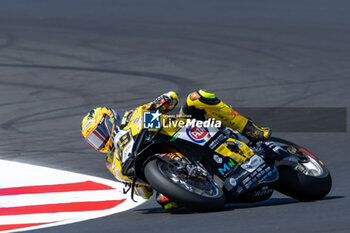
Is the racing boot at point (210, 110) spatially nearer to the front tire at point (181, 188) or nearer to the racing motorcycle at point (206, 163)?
the racing motorcycle at point (206, 163)

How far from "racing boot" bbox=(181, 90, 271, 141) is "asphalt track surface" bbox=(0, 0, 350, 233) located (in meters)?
0.71

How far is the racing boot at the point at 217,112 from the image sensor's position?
709 cm

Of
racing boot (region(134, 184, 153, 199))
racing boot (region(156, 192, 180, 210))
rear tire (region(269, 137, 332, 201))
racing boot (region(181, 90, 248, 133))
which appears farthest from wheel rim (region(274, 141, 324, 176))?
racing boot (region(134, 184, 153, 199))

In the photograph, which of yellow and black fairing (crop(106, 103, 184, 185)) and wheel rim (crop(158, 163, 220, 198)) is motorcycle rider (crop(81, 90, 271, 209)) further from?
wheel rim (crop(158, 163, 220, 198))

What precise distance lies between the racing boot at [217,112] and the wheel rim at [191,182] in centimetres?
63

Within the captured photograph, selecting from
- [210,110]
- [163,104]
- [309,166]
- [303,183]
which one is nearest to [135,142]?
[163,104]

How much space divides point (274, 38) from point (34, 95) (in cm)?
729

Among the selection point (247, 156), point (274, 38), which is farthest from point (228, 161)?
point (274, 38)

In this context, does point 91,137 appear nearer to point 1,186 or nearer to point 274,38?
point 1,186

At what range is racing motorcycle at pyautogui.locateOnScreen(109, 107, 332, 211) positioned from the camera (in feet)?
22.3

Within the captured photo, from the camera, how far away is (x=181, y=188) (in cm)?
659

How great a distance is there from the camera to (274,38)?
18750mm

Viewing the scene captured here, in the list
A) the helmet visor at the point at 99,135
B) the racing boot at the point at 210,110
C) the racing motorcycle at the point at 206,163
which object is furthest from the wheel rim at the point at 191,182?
the helmet visor at the point at 99,135

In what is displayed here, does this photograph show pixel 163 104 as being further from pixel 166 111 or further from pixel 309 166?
pixel 309 166
